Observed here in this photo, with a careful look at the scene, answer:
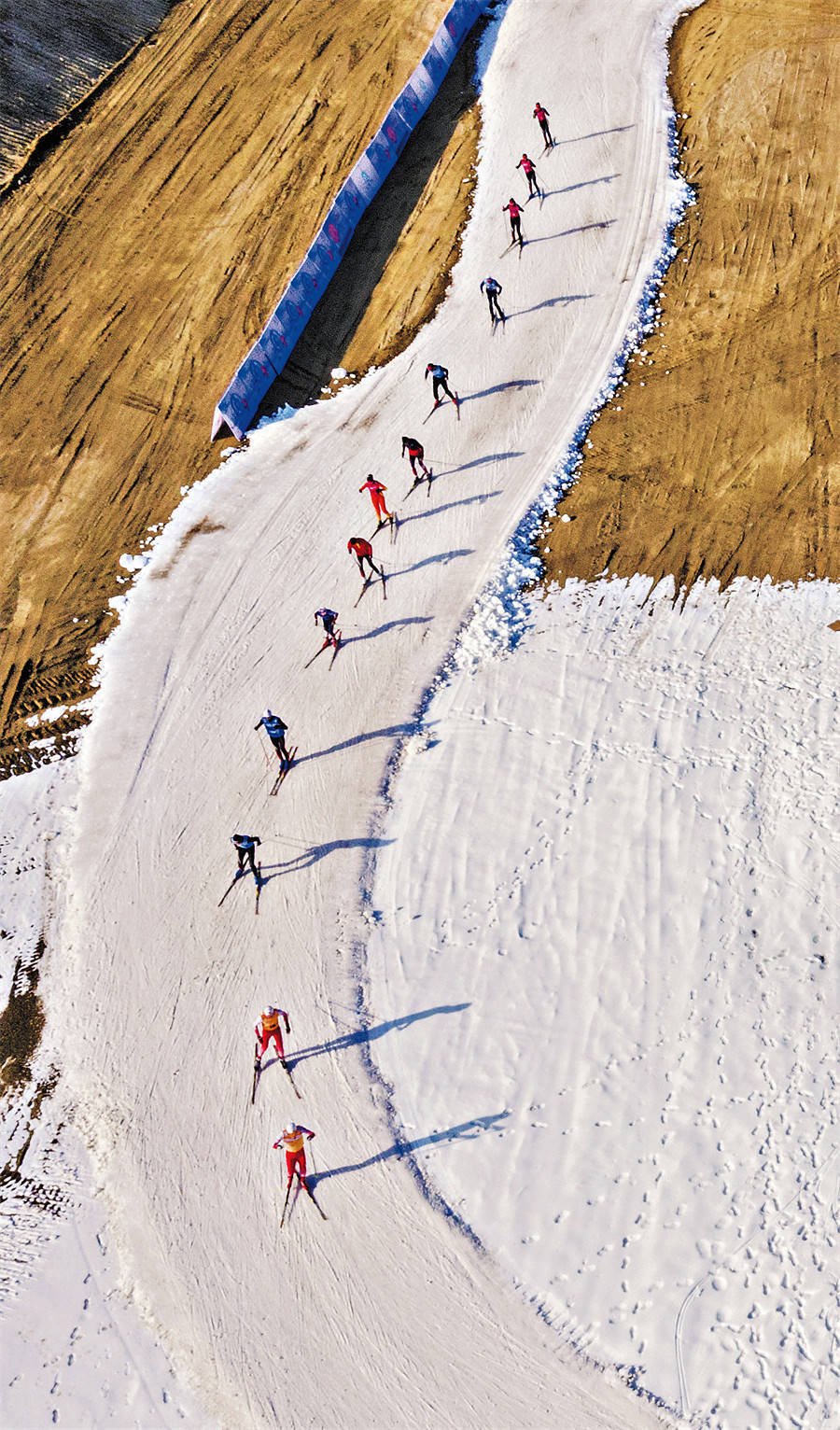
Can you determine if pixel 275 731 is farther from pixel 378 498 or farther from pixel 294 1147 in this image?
pixel 294 1147

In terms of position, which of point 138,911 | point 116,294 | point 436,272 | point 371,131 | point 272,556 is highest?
point 371,131

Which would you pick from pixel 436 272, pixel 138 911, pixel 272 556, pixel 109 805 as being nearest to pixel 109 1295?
pixel 138 911

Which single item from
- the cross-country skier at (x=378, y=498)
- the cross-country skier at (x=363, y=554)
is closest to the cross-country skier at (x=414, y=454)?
the cross-country skier at (x=378, y=498)

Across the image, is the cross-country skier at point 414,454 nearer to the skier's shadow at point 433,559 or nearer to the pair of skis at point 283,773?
the skier's shadow at point 433,559

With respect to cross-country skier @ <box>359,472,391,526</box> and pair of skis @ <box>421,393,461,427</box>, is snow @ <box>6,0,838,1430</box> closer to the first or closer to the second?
pair of skis @ <box>421,393,461,427</box>

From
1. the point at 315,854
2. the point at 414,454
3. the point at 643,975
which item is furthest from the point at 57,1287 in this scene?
the point at 414,454

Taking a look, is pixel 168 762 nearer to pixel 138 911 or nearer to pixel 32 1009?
pixel 138 911

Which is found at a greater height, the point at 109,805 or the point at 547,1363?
the point at 109,805

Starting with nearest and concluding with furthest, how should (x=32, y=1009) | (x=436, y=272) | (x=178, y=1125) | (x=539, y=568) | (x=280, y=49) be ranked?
(x=178, y=1125) < (x=32, y=1009) < (x=539, y=568) < (x=436, y=272) < (x=280, y=49)
